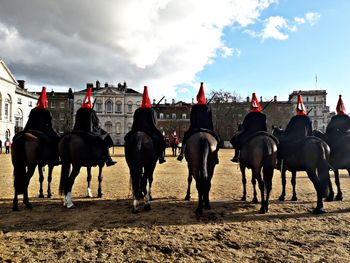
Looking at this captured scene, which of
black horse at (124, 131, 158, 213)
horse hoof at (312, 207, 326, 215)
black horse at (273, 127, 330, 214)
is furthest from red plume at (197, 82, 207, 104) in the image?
horse hoof at (312, 207, 326, 215)

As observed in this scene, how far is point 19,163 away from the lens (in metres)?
7.19

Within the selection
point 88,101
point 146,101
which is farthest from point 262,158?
point 88,101

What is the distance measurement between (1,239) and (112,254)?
236 centimetres

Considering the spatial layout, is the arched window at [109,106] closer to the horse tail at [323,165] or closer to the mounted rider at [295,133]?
the mounted rider at [295,133]

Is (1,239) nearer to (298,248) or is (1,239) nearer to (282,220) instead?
(298,248)

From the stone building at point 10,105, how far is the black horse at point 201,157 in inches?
2329

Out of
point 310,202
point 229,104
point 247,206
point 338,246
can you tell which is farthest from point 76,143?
point 229,104

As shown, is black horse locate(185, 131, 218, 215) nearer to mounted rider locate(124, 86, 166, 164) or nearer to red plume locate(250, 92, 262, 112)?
mounted rider locate(124, 86, 166, 164)

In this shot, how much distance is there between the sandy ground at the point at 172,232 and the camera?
14.4ft

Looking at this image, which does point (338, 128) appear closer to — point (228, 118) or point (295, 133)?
point (295, 133)

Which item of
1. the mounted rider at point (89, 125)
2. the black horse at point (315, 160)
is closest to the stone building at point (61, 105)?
the mounted rider at point (89, 125)

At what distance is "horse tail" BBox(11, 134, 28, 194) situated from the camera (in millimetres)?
7152

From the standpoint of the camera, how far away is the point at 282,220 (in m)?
6.40

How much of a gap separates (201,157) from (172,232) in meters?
2.05
